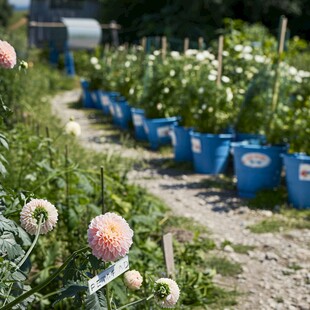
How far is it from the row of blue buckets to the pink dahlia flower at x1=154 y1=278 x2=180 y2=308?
385 cm

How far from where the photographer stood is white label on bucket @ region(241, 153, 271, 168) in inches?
234

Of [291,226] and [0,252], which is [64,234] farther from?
[291,226]

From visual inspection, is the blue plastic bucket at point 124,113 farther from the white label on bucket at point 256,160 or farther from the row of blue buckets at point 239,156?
the white label on bucket at point 256,160

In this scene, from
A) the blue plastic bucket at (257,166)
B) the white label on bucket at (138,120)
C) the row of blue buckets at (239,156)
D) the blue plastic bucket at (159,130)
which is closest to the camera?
the row of blue buckets at (239,156)

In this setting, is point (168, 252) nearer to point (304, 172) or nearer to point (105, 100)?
point (304, 172)

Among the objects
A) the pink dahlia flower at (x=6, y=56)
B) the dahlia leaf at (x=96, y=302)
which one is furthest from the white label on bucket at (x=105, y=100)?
the dahlia leaf at (x=96, y=302)

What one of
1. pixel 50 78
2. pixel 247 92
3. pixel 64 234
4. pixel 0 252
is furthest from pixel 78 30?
pixel 0 252

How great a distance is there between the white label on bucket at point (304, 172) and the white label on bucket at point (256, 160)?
52 centimetres

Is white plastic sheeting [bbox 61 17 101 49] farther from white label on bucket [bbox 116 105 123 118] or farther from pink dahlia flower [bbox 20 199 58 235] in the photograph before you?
pink dahlia flower [bbox 20 199 58 235]

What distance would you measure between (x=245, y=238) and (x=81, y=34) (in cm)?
1638

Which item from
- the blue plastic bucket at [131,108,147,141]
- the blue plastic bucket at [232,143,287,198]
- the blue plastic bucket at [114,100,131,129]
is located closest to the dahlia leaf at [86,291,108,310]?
the blue plastic bucket at [232,143,287,198]

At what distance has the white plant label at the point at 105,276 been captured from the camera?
5.29ft

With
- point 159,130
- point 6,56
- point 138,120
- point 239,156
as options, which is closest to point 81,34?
point 138,120

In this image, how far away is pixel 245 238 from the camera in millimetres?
4973
